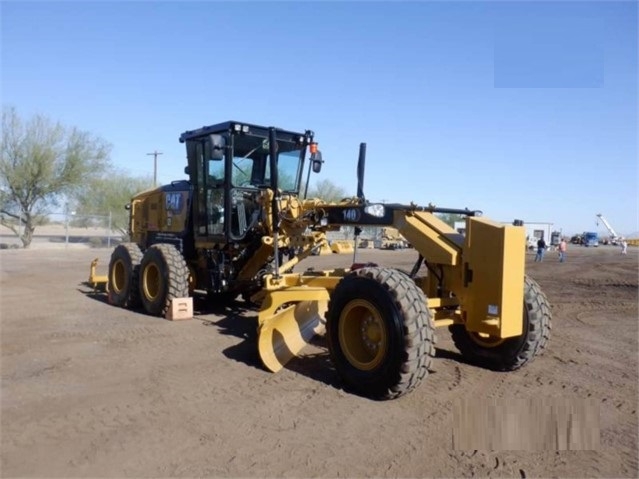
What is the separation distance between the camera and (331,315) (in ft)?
19.1

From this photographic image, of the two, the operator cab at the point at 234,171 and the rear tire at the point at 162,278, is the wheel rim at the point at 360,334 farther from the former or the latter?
the rear tire at the point at 162,278

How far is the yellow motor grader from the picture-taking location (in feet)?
17.2

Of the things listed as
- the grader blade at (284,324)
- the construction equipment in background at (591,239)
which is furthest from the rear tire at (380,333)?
the construction equipment in background at (591,239)

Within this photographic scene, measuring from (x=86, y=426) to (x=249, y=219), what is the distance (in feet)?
16.1

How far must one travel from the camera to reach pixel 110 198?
126 feet

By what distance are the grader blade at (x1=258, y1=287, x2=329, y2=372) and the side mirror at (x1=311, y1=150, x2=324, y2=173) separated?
10.8 ft

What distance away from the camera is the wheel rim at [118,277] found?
34.9ft

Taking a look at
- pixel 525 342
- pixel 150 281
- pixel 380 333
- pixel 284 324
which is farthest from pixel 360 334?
pixel 150 281

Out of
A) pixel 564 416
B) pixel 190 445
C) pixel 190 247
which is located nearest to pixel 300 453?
pixel 190 445

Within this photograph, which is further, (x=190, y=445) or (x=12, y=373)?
(x=12, y=373)

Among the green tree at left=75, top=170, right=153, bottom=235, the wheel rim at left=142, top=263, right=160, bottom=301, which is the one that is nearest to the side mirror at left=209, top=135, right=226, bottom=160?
the wheel rim at left=142, top=263, right=160, bottom=301

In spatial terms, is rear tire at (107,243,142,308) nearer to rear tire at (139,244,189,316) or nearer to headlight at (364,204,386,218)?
rear tire at (139,244,189,316)

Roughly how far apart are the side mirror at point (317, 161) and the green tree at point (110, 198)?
85.5 ft

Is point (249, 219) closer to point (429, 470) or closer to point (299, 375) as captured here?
point (299, 375)
